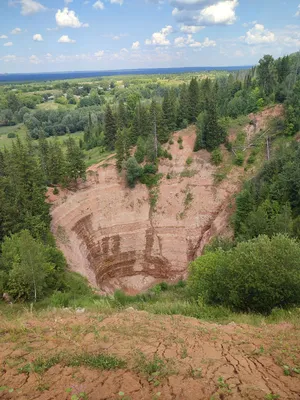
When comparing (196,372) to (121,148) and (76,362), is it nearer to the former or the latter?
(76,362)

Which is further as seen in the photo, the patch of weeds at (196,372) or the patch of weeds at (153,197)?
the patch of weeds at (153,197)

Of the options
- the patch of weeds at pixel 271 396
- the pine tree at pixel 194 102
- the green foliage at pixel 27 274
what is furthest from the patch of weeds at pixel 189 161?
the patch of weeds at pixel 271 396

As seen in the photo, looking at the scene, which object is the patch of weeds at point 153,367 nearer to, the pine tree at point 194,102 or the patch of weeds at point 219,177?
the patch of weeds at point 219,177

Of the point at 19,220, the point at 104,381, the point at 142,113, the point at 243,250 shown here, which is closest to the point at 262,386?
the point at 104,381

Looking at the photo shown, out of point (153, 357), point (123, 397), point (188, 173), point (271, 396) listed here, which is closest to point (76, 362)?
point (123, 397)

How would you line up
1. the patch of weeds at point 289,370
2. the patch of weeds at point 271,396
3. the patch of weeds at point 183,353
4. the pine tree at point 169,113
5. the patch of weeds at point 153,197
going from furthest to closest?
the pine tree at point 169,113
the patch of weeds at point 153,197
the patch of weeds at point 183,353
the patch of weeds at point 289,370
the patch of weeds at point 271,396
